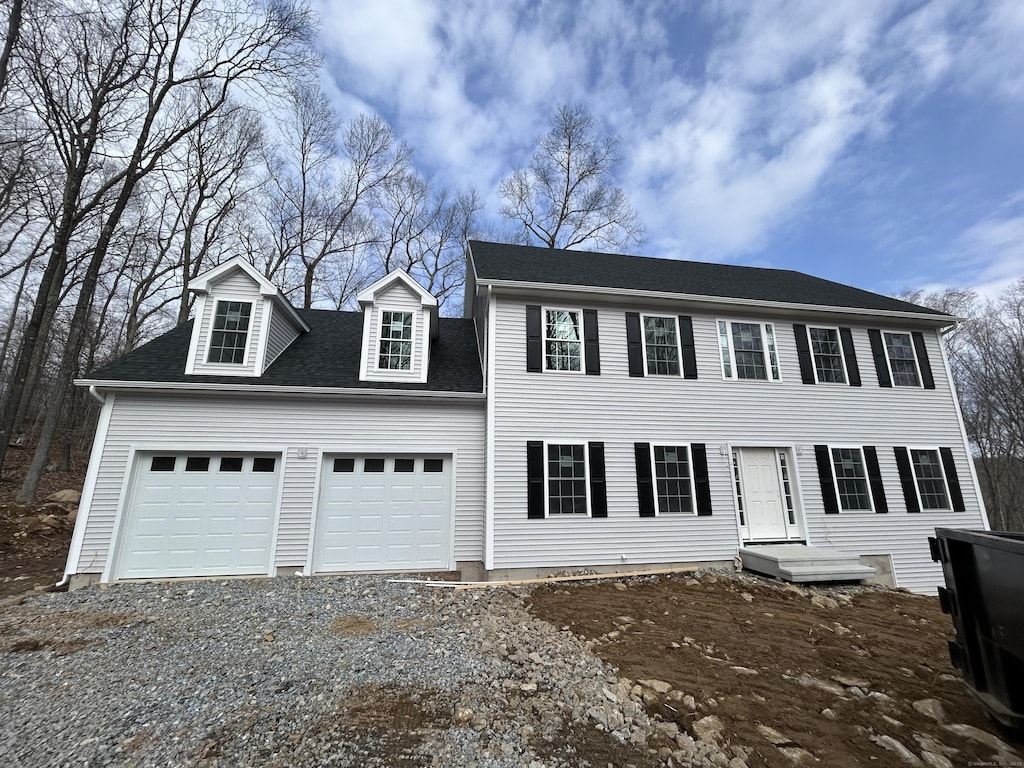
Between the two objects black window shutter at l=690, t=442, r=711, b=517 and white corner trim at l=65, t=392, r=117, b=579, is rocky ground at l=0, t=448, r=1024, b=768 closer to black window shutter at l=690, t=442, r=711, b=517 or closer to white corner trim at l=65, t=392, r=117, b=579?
white corner trim at l=65, t=392, r=117, b=579

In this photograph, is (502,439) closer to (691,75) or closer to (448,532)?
(448,532)

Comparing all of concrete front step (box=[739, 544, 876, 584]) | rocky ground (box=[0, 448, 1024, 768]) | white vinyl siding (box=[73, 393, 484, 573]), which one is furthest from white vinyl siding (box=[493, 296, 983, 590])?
rocky ground (box=[0, 448, 1024, 768])

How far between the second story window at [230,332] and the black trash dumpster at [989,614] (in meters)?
10.3

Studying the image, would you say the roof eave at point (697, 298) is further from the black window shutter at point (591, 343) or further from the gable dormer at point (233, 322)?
the gable dormer at point (233, 322)

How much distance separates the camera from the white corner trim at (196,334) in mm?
7812

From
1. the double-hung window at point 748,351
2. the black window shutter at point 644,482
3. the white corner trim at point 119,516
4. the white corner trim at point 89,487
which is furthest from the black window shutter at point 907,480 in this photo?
the white corner trim at point 89,487

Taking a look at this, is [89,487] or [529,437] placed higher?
[529,437]

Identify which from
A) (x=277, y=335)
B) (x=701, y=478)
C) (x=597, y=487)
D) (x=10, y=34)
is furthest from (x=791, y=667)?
(x=10, y=34)

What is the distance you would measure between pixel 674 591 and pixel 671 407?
3544mm

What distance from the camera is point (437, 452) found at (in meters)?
8.21

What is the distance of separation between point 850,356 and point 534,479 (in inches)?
318

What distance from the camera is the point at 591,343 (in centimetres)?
855

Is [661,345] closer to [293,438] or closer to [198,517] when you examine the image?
[293,438]

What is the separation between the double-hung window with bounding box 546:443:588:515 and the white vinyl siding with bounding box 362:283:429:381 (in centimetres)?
327
